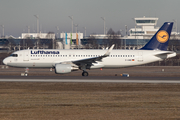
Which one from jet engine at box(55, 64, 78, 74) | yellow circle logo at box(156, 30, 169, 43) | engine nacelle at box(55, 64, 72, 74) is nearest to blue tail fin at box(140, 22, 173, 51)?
yellow circle logo at box(156, 30, 169, 43)

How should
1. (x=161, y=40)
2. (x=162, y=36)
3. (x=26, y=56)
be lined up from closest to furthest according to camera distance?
(x=26, y=56)
(x=161, y=40)
(x=162, y=36)

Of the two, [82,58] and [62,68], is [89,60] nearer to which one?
[82,58]

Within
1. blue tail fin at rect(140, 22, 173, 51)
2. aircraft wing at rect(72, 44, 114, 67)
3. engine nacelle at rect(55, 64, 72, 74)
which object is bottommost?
engine nacelle at rect(55, 64, 72, 74)

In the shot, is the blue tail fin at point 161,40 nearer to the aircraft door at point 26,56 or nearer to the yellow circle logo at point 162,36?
the yellow circle logo at point 162,36

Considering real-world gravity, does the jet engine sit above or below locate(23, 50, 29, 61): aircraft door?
below

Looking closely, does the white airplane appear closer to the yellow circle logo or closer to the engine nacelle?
the engine nacelle

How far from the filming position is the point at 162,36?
42.6 m

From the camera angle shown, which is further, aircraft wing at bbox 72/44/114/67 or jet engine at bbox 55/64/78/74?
aircraft wing at bbox 72/44/114/67

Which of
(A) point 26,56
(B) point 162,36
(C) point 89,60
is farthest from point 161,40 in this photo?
(A) point 26,56

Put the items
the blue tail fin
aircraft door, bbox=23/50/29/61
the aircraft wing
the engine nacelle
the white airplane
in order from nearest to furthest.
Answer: the engine nacelle, the aircraft wing, the white airplane, aircraft door, bbox=23/50/29/61, the blue tail fin

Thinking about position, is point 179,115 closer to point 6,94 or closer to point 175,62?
point 6,94

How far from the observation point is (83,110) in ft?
55.2

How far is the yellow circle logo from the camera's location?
42.5 m

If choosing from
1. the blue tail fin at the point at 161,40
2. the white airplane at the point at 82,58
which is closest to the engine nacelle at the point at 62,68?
the white airplane at the point at 82,58
